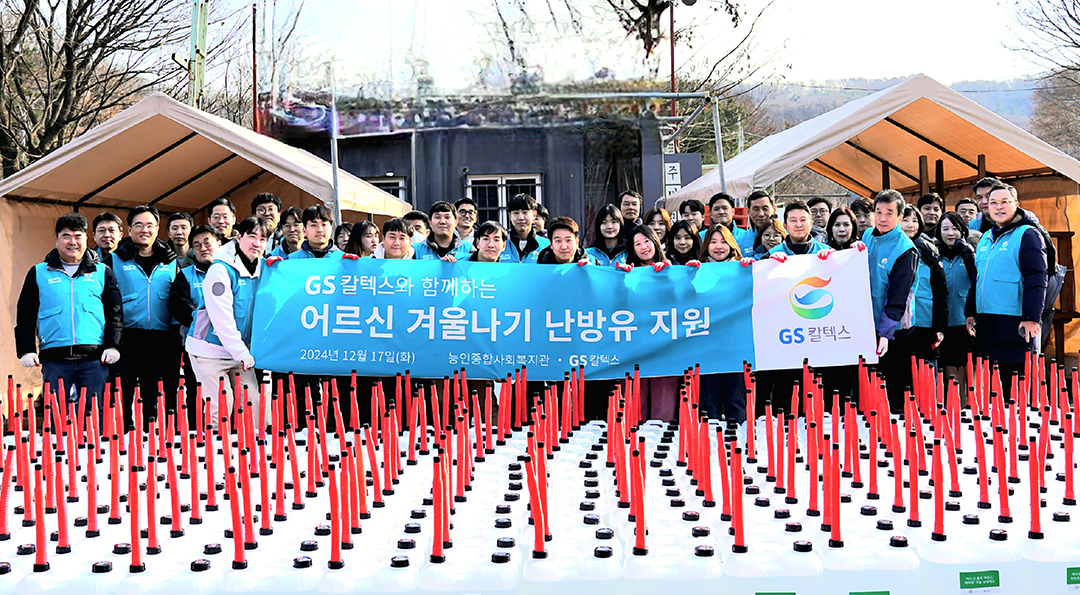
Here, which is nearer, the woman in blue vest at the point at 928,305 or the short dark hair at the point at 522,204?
the woman in blue vest at the point at 928,305

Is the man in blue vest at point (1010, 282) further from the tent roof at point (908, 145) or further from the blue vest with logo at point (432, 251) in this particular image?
the blue vest with logo at point (432, 251)

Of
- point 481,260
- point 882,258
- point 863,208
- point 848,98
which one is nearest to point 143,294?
point 481,260

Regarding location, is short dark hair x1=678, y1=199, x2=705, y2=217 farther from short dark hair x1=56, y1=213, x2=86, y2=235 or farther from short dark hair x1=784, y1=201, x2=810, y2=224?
short dark hair x1=56, y1=213, x2=86, y2=235

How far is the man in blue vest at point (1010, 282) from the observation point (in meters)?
6.16

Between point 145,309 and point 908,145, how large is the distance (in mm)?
9279

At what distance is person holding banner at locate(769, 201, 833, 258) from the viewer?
20.7 ft

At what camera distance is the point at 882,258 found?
20.4ft

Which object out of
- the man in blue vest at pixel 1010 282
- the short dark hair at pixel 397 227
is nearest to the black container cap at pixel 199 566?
the short dark hair at pixel 397 227

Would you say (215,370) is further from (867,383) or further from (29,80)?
(29,80)

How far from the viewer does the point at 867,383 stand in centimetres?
469

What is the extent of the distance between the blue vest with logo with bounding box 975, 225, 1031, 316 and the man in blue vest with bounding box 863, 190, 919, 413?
514mm

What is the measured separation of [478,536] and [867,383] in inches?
97.4

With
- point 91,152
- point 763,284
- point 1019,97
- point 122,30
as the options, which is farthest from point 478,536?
point 1019,97

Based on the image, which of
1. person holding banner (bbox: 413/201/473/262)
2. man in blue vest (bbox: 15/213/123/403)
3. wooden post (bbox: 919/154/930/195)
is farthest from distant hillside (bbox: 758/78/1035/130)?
man in blue vest (bbox: 15/213/123/403)
